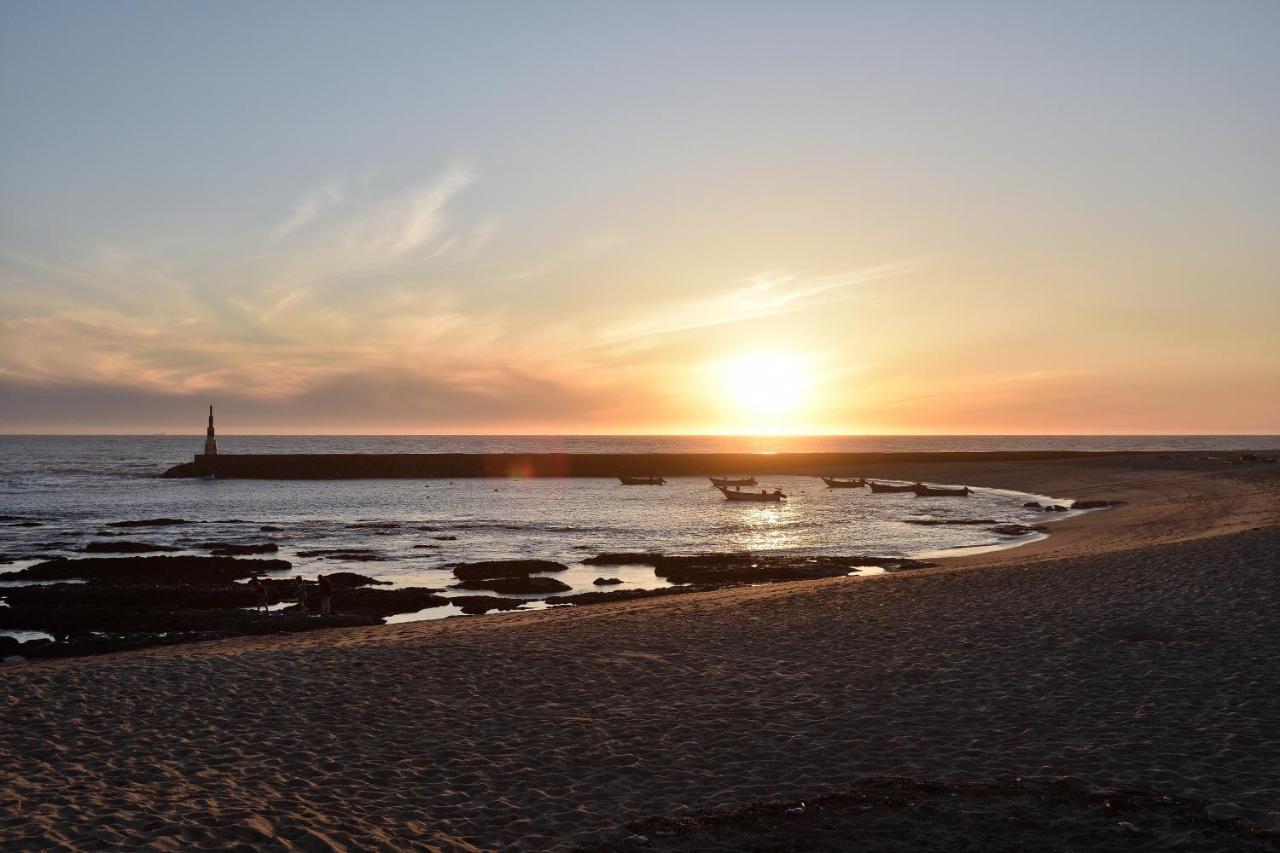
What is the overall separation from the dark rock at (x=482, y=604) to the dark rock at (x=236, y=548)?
19.0 meters

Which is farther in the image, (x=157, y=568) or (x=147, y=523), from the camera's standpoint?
(x=147, y=523)

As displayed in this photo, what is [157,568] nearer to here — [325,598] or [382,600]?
[382,600]

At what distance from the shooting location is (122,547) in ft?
144

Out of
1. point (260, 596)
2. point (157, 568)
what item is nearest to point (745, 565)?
point (260, 596)

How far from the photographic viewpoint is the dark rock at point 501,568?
33.8 meters

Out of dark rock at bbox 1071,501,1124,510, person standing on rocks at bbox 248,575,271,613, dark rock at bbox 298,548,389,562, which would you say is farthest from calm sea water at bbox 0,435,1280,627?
person standing on rocks at bbox 248,575,271,613

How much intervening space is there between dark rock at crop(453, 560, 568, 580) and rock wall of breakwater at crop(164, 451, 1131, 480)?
8375 centimetres

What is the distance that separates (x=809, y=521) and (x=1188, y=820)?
51.6 m

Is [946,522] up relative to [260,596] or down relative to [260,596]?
up

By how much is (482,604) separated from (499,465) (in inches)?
3987

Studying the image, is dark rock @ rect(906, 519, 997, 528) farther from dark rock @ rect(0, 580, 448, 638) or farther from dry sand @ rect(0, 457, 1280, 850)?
dark rock @ rect(0, 580, 448, 638)

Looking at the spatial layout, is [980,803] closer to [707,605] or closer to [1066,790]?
[1066,790]

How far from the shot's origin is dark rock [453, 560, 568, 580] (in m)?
33.8

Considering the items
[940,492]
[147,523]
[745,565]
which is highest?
[940,492]
